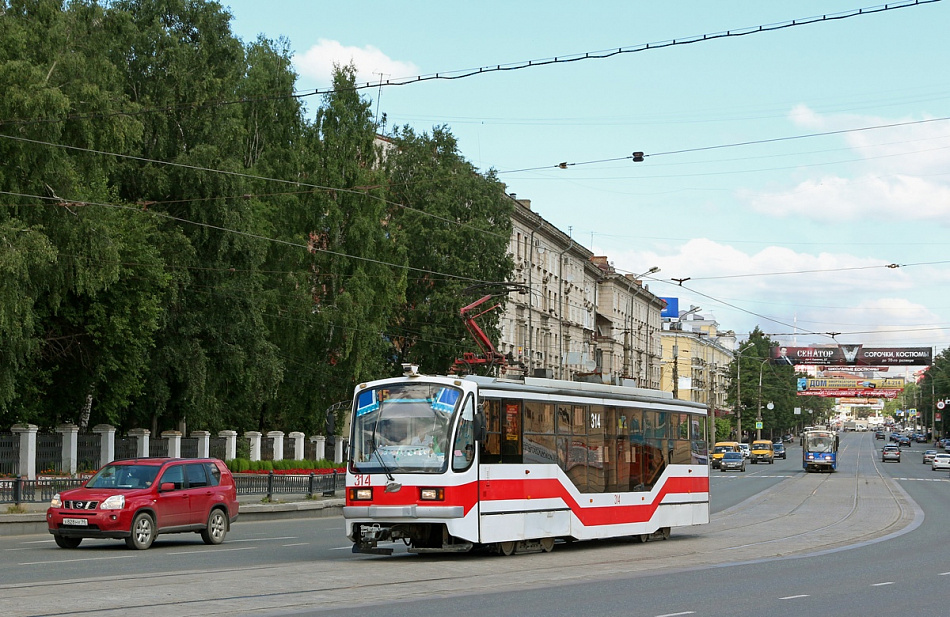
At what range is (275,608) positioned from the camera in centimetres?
1305

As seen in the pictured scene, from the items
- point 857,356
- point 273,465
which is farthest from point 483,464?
point 857,356

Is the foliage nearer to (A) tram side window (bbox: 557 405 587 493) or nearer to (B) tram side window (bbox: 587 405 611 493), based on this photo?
(A) tram side window (bbox: 557 405 587 493)

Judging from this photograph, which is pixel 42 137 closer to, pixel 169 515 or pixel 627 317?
pixel 169 515

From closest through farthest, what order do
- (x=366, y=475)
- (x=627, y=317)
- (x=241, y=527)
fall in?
(x=366, y=475) → (x=241, y=527) → (x=627, y=317)

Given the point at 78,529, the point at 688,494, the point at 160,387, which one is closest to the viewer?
the point at 78,529

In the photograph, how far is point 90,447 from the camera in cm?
3953

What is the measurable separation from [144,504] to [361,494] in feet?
14.5

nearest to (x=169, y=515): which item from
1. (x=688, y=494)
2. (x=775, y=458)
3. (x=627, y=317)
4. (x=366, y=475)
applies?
(x=366, y=475)

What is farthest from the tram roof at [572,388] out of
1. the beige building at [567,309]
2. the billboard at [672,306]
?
the billboard at [672,306]

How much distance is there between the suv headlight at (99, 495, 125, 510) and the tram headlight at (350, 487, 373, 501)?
4.30m

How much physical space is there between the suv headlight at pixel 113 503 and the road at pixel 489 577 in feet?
2.60

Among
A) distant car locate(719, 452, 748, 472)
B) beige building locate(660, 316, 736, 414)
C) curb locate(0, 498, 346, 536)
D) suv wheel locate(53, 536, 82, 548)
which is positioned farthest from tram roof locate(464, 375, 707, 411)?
beige building locate(660, 316, 736, 414)

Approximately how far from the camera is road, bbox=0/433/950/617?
44.4 ft

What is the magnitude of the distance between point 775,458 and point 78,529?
345 feet
